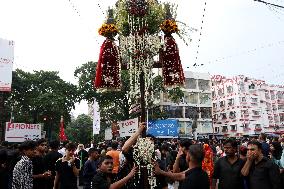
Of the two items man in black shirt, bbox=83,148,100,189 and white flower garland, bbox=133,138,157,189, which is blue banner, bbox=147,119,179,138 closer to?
man in black shirt, bbox=83,148,100,189

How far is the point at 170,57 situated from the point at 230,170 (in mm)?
2345

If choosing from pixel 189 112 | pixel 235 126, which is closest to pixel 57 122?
pixel 189 112

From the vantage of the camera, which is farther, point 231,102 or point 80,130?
point 80,130

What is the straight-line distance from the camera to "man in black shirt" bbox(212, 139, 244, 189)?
5863 millimetres

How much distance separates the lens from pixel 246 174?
5691 mm

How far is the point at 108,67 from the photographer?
6039mm

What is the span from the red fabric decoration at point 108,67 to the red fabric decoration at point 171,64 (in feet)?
2.90

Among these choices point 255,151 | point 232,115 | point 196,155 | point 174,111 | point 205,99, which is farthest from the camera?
point 232,115

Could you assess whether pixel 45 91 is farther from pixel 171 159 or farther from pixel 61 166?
pixel 61 166

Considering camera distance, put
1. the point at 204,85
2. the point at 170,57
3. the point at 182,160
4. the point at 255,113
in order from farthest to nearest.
Answer: the point at 255,113, the point at 204,85, the point at 182,160, the point at 170,57

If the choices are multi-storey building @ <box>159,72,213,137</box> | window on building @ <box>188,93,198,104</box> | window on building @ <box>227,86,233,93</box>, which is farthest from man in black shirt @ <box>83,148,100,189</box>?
window on building @ <box>227,86,233,93</box>

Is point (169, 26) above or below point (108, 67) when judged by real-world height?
above

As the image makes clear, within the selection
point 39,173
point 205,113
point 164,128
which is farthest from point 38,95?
point 39,173

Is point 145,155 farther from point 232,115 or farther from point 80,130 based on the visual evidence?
point 80,130
